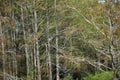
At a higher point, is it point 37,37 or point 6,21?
point 6,21

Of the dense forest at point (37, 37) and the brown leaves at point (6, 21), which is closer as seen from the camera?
the brown leaves at point (6, 21)

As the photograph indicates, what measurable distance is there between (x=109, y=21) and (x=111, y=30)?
0.28m

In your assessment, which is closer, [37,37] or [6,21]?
[6,21]

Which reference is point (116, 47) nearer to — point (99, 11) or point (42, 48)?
point (99, 11)

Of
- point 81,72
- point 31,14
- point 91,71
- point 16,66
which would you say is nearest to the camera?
point 31,14

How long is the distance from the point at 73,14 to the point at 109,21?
11.9 metres

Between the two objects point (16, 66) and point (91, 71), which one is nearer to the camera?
point (16, 66)

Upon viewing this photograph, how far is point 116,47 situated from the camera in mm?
8672

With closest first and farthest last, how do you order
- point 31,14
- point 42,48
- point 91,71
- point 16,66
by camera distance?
point 31,14 < point 16,66 < point 42,48 < point 91,71

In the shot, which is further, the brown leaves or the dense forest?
the dense forest

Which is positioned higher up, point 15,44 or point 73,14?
point 73,14

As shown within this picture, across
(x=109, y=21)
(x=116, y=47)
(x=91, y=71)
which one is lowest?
(x=91, y=71)

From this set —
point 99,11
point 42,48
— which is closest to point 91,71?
point 42,48

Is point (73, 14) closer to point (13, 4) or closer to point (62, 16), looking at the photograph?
point (62, 16)
